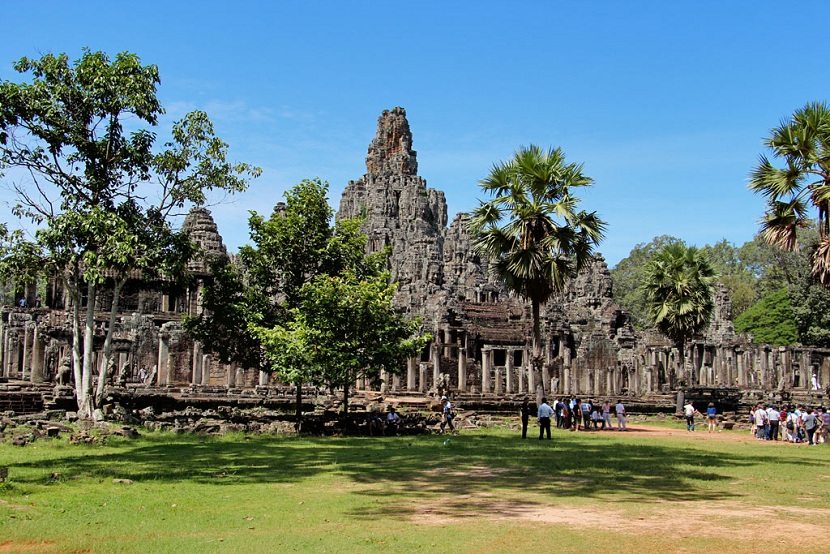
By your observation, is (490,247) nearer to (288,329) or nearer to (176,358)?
(288,329)

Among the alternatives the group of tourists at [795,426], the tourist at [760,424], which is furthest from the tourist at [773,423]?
the tourist at [760,424]

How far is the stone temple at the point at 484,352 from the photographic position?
38.7m

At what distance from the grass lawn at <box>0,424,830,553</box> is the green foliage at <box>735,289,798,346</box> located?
168 feet

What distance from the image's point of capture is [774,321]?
71000 millimetres

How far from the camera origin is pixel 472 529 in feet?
36.1

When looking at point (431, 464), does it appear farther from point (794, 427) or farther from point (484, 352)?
point (484, 352)

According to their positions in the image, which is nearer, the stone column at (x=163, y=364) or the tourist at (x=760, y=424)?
the tourist at (x=760, y=424)

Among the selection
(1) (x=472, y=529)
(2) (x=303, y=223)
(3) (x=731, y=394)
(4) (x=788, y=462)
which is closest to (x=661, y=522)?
(1) (x=472, y=529)

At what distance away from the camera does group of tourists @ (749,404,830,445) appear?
26188 mm

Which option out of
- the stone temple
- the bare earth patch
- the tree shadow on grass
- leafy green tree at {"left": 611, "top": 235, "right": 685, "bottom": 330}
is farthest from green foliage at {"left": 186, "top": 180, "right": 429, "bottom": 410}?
leafy green tree at {"left": 611, "top": 235, "right": 685, "bottom": 330}

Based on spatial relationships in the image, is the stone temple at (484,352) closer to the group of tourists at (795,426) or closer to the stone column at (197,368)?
the stone column at (197,368)

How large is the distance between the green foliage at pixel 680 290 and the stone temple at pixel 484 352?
3954 mm

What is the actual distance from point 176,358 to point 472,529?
32.7m

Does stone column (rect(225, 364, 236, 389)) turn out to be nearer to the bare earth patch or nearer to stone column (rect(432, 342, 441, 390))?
stone column (rect(432, 342, 441, 390))
